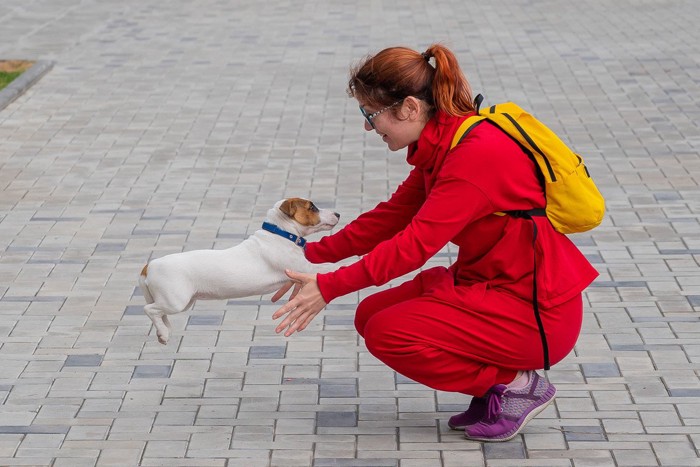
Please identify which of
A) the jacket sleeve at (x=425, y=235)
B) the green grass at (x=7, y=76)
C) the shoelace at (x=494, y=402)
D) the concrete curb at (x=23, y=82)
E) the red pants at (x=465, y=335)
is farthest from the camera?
the green grass at (x=7, y=76)

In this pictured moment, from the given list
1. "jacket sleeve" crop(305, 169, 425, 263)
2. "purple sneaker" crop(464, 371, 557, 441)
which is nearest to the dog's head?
"jacket sleeve" crop(305, 169, 425, 263)

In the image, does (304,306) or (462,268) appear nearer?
(304,306)

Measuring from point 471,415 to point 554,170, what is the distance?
107cm

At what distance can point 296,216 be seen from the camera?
4930 millimetres

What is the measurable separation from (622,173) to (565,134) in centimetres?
135

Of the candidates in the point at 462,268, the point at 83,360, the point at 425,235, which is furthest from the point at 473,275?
the point at 83,360

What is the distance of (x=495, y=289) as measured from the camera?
440 centimetres

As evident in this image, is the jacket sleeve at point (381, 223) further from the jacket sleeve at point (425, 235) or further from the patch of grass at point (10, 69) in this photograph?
the patch of grass at point (10, 69)

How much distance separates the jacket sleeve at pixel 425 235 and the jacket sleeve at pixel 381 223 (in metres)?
0.53

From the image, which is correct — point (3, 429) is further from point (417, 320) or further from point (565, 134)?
point (565, 134)

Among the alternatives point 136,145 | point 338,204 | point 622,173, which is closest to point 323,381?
point 338,204

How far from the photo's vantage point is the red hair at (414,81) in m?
4.22

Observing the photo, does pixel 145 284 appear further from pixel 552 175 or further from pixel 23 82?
pixel 23 82

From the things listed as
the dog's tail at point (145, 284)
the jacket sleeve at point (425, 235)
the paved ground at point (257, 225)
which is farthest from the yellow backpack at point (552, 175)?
the dog's tail at point (145, 284)
